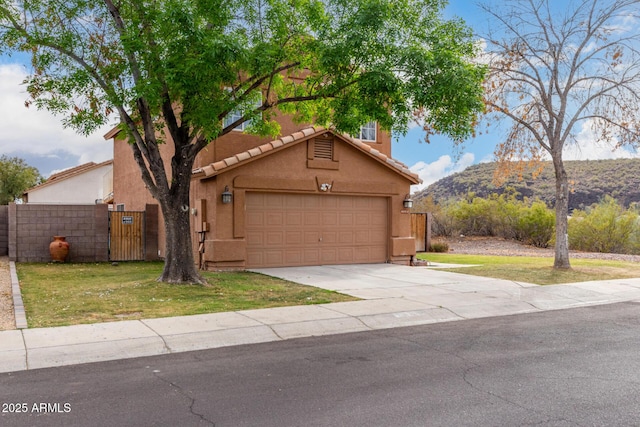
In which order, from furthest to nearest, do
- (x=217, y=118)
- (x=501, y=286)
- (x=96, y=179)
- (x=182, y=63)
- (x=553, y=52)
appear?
1. (x=96, y=179)
2. (x=553, y=52)
3. (x=501, y=286)
4. (x=217, y=118)
5. (x=182, y=63)

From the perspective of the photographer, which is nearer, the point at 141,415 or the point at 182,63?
the point at 141,415

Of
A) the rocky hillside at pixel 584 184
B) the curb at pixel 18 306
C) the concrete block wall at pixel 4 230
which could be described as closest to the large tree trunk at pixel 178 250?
the curb at pixel 18 306

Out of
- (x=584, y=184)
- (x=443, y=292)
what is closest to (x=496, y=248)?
(x=443, y=292)

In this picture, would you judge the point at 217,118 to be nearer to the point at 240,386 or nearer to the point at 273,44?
the point at 273,44

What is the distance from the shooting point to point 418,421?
4855 millimetres

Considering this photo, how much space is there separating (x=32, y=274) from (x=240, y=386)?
12.2m

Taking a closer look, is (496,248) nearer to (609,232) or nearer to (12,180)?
(609,232)

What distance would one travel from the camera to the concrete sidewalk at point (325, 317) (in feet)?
24.3

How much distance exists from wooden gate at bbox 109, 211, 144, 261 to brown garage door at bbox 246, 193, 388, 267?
19.5 feet

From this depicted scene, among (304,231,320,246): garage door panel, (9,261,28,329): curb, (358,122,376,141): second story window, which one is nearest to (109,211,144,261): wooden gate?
(9,261,28,329): curb

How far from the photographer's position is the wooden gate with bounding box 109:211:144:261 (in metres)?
20.4

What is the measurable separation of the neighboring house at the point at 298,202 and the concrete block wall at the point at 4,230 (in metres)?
5.67

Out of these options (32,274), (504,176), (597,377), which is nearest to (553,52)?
(504,176)

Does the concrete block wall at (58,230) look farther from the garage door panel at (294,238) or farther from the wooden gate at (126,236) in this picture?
the garage door panel at (294,238)
